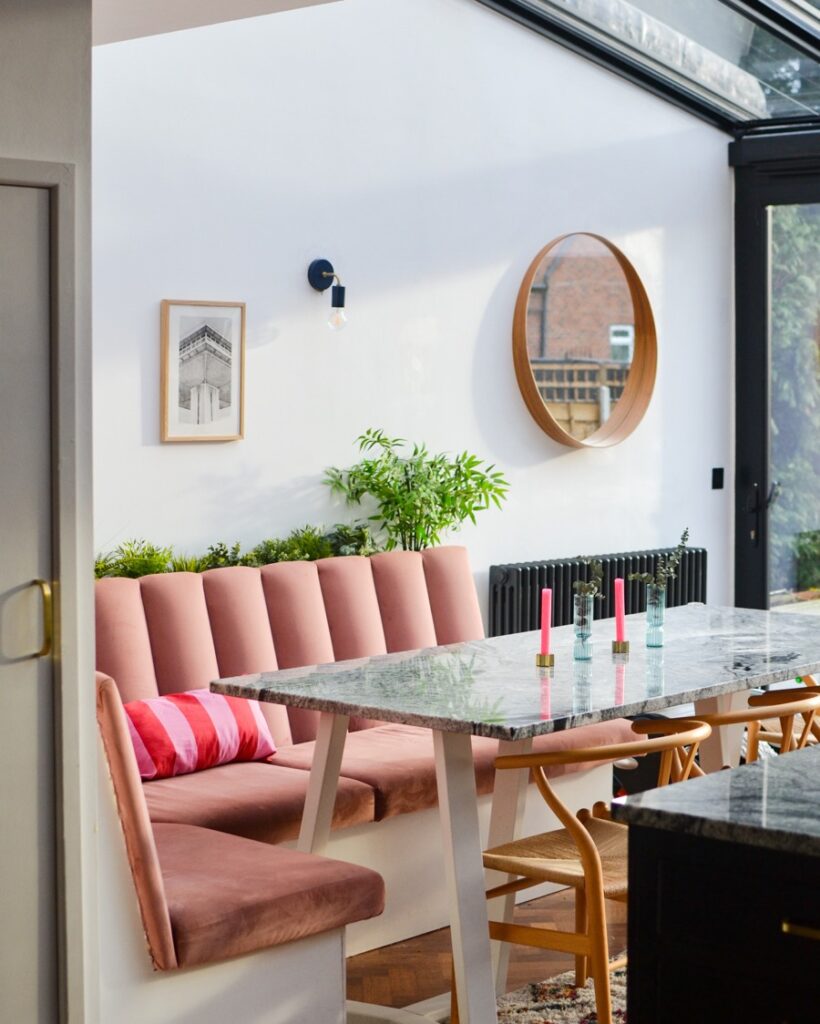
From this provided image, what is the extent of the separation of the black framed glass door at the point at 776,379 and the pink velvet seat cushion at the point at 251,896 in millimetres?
4642

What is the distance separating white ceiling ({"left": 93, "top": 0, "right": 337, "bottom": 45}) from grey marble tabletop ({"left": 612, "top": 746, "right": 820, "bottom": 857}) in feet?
6.64

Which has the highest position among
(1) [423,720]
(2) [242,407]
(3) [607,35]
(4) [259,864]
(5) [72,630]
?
(3) [607,35]

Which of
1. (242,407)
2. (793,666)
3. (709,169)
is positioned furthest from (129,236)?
(709,169)

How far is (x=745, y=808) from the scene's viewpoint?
1972 millimetres

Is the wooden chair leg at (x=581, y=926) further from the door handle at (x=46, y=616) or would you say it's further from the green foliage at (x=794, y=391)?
the green foliage at (x=794, y=391)

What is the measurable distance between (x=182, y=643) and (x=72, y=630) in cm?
152

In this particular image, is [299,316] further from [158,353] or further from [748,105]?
[748,105]

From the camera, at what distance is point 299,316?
17.7 feet

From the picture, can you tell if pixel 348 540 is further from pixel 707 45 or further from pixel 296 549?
pixel 707 45

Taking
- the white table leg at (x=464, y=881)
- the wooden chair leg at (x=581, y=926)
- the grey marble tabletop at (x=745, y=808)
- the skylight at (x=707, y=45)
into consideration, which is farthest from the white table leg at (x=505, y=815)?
the skylight at (x=707, y=45)

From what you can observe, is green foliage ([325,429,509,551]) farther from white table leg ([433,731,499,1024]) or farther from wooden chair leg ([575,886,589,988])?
white table leg ([433,731,499,1024])

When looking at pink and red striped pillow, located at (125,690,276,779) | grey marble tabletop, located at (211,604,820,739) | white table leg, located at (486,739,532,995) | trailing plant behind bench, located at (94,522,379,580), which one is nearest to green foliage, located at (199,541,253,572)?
trailing plant behind bench, located at (94,522,379,580)

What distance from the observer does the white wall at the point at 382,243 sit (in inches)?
192

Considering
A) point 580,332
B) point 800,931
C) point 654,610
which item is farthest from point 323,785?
point 580,332
